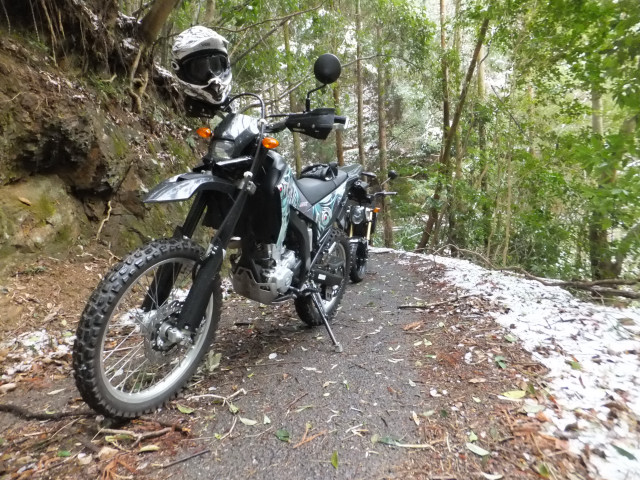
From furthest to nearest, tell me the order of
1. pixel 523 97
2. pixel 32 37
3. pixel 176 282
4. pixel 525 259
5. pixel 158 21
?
pixel 525 259 → pixel 523 97 → pixel 158 21 → pixel 32 37 → pixel 176 282

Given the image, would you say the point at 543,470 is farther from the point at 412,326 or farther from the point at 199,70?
the point at 199,70

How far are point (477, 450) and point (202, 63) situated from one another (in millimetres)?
2292

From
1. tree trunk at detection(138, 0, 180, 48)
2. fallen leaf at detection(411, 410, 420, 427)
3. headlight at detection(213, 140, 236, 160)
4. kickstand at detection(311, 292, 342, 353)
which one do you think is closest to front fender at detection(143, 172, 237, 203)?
headlight at detection(213, 140, 236, 160)

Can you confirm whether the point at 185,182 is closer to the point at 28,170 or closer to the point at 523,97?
the point at 28,170

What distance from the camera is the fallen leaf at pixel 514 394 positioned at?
1.78 meters

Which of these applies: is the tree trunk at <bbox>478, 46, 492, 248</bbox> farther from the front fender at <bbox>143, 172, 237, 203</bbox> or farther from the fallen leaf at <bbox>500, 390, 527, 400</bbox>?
the front fender at <bbox>143, 172, 237, 203</bbox>

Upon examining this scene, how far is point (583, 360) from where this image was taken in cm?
201

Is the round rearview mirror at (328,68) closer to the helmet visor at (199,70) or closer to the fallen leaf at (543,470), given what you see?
→ the helmet visor at (199,70)

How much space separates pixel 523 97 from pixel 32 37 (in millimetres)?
6585

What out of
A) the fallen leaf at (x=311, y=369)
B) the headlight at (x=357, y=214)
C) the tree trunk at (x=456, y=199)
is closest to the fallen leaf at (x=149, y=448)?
the fallen leaf at (x=311, y=369)

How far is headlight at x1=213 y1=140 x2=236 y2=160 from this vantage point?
2008 millimetres

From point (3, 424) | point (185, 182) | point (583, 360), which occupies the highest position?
point (185, 182)

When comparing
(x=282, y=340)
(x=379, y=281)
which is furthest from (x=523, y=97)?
(x=282, y=340)

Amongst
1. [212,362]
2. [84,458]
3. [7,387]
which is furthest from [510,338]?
[7,387]
